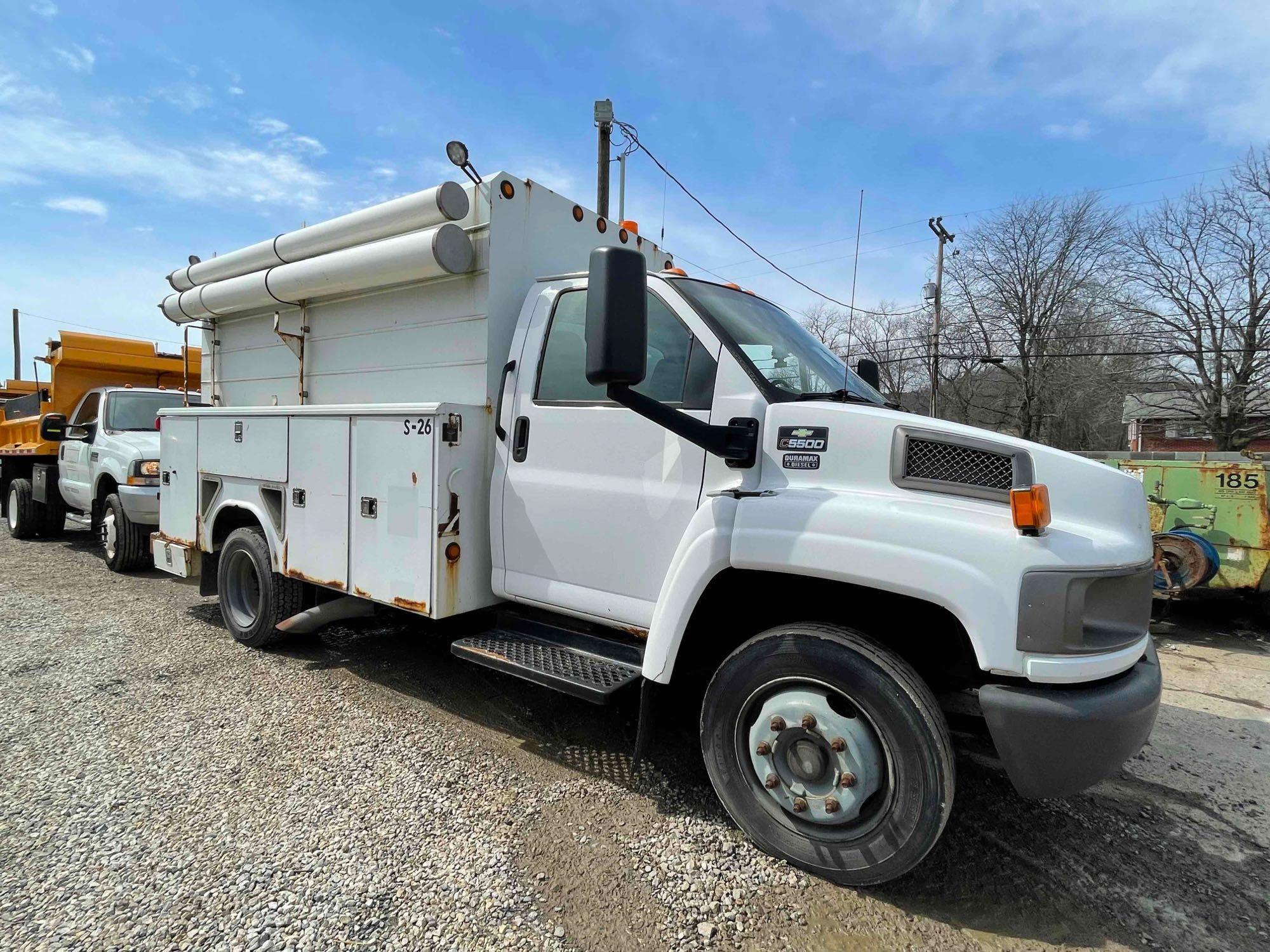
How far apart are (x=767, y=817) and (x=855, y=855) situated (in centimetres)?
33

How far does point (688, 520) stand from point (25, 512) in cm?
1149

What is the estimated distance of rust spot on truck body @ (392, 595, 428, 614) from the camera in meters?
3.58

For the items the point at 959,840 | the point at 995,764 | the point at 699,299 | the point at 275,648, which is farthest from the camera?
the point at 275,648

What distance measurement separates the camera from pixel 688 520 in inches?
116

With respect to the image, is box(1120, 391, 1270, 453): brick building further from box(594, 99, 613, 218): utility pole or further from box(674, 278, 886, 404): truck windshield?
box(674, 278, 886, 404): truck windshield

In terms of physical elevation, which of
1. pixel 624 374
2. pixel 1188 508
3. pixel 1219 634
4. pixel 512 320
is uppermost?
pixel 512 320

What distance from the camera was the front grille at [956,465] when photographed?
7.79ft

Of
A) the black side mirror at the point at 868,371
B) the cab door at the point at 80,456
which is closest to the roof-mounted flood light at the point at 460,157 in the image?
the black side mirror at the point at 868,371

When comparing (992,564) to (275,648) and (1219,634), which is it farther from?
(1219,634)

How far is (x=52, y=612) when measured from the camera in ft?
19.4

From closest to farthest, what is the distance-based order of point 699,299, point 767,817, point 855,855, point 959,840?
point 855,855
point 767,817
point 959,840
point 699,299

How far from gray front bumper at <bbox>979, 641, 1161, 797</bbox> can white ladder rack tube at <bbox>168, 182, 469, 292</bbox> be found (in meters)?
3.33

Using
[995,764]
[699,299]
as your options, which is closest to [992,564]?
[699,299]

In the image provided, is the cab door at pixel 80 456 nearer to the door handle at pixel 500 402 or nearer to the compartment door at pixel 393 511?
the compartment door at pixel 393 511
